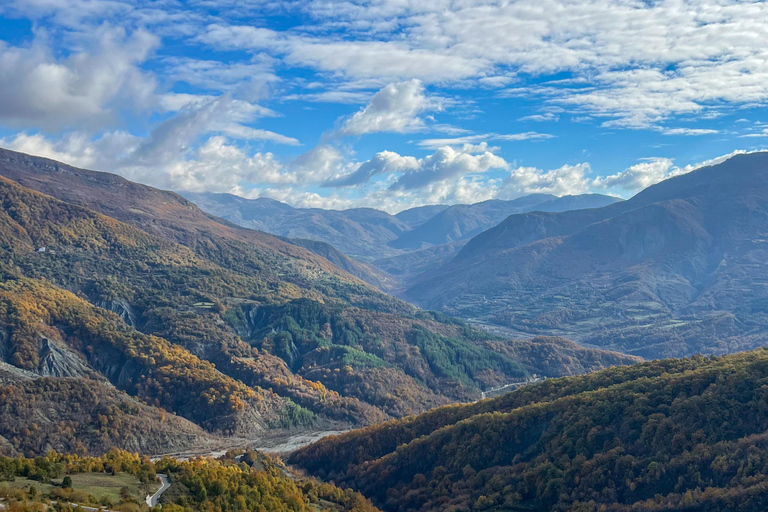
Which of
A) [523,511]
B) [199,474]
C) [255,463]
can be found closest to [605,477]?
[523,511]

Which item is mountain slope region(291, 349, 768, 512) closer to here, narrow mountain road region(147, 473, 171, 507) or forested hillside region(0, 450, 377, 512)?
forested hillside region(0, 450, 377, 512)

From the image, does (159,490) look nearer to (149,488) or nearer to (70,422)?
(149,488)

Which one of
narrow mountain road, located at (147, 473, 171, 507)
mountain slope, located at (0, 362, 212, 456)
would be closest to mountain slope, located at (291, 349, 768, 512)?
narrow mountain road, located at (147, 473, 171, 507)

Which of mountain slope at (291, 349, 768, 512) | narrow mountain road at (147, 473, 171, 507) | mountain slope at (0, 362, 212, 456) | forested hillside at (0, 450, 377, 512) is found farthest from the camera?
mountain slope at (0, 362, 212, 456)

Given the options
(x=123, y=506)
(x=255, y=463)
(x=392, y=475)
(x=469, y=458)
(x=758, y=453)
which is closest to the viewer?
(x=123, y=506)

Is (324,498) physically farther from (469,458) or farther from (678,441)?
(678,441)

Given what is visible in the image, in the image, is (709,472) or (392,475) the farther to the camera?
(392,475)

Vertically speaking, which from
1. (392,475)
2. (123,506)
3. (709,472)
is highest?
(123,506)

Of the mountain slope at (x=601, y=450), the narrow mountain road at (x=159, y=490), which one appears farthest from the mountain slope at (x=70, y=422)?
the narrow mountain road at (x=159, y=490)
